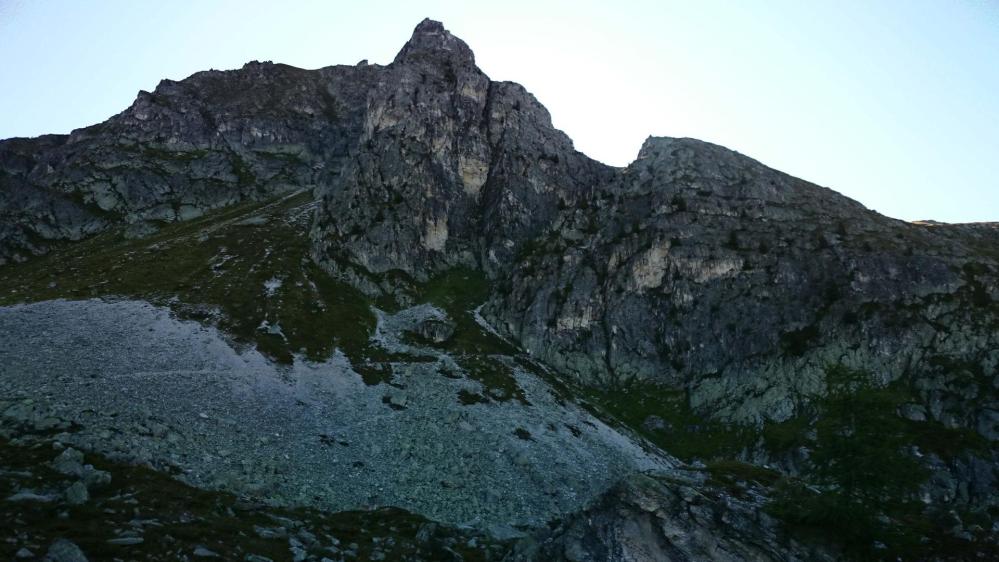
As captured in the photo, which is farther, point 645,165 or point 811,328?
point 645,165

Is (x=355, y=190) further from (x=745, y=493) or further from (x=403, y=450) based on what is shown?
(x=745, y=493)

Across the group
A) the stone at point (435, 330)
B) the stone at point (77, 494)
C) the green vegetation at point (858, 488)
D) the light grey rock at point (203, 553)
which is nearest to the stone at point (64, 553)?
the light grey rock at point (203, 553)

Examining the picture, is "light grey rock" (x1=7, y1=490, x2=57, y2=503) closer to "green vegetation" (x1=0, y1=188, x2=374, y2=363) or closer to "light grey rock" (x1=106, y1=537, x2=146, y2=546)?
"light grey rock" (x1=106, y1=537, x2=146, y2=546)

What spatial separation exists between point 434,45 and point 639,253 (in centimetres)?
8631

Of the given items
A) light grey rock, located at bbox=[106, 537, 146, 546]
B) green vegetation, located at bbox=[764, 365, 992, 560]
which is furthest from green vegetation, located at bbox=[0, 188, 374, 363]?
green vegetation, located at bbox=[764, 365, 992, 560]

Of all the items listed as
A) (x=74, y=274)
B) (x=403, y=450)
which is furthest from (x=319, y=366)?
(x=74, y=274)

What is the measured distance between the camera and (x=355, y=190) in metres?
115

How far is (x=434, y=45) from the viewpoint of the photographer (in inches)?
5773

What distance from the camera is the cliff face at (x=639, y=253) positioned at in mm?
72062

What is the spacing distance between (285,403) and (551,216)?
79.5m

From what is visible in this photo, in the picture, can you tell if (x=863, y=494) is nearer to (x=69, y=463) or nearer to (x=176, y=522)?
(x=176, y=522)

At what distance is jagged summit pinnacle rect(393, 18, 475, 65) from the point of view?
5617 inches

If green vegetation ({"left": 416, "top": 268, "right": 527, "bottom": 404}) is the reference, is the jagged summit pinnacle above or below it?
above

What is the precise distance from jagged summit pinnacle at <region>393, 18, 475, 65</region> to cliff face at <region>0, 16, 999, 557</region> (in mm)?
638
